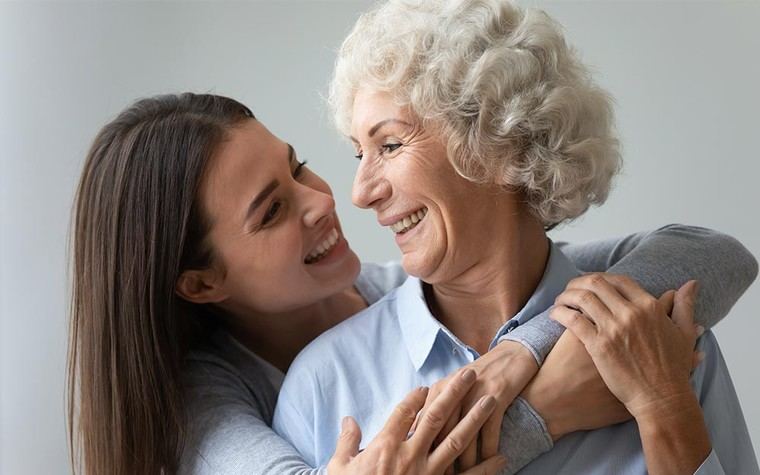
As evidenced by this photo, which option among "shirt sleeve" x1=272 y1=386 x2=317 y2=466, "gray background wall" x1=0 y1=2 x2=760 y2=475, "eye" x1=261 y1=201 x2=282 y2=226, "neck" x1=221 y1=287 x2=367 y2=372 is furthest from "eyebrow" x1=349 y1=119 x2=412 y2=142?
"gray background wall" x1=0 y1=2 x2=760 y2=475

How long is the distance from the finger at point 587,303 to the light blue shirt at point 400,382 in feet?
0.36

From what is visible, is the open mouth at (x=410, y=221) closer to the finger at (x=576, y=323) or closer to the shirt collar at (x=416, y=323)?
the shirt collar at (x=416, y=323)

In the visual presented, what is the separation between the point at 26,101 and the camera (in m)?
2.46

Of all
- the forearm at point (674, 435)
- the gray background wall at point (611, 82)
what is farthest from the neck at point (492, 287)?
the gray background wall at point (611, 82)

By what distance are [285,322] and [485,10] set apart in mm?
836

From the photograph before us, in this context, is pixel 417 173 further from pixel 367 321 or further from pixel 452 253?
pixel 367 321

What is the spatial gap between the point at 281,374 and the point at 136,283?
0.39 metres

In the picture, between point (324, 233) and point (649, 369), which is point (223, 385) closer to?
point (324, 233)

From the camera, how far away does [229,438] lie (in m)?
1.80

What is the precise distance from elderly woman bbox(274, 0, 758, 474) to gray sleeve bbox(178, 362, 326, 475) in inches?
3.1

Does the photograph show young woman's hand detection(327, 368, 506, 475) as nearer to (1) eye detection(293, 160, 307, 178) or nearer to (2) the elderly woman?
(2) the elderly woman

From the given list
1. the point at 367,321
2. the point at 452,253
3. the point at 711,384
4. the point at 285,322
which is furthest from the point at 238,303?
the point at 711,384

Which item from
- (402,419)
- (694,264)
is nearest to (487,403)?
(402,419)

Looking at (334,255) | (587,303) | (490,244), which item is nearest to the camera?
(587,303)
